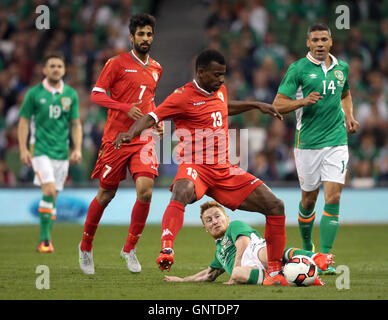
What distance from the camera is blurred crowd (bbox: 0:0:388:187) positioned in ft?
55.2

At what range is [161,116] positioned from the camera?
23.4 feet

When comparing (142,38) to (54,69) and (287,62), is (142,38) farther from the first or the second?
(287,62)

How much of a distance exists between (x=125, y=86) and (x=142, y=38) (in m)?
0.56

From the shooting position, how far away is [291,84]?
8.62m

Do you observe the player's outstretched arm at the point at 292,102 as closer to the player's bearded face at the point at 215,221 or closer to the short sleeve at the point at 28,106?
the player's bearded face at the point at 215,221

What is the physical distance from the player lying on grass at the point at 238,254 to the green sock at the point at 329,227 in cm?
122

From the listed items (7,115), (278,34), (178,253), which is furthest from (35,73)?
(178,253)

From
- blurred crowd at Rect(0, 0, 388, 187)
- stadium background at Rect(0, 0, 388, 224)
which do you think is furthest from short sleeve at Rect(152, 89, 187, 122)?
blurred crowd at Rect(0, 0, 388, 187)

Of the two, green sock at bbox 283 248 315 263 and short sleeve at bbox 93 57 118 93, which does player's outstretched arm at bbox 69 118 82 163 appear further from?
green sock at bbox 283 248 315 263

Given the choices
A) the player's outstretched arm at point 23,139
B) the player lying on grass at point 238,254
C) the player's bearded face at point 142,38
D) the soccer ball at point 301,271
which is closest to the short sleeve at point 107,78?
the player's bearded face at point 142,38

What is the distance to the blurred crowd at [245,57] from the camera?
16.8 m

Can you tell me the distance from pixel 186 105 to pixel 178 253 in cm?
389
